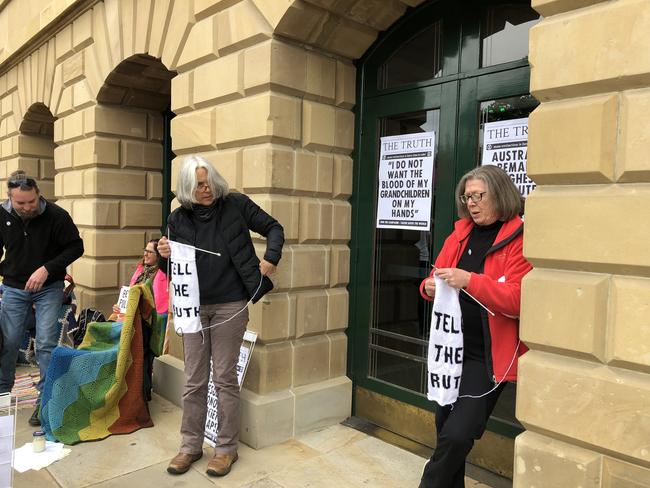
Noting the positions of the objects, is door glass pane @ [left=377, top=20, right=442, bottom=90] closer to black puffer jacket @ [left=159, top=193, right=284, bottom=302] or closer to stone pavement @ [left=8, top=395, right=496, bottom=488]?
black puffer jacket @ [left=159, top=193, right=284, bottom=302]

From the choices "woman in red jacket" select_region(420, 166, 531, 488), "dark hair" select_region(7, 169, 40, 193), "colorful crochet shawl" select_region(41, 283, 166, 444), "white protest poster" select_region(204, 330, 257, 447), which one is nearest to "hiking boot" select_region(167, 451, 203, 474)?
"white protest poster" select_region(204, 330, 257, 447)

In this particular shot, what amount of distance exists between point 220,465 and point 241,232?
153 cm

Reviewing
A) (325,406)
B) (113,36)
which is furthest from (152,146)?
(325,406)

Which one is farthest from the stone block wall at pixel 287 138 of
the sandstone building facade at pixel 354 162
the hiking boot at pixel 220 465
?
the hiking boot at pixel 220 465

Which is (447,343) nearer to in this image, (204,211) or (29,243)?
(204,211)

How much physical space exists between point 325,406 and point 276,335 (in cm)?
78

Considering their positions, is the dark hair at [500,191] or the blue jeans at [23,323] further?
the blue jeans at [23,323]

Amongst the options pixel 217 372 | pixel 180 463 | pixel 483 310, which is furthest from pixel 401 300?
pixel 180 463

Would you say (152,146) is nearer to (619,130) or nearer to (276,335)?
(276,335)

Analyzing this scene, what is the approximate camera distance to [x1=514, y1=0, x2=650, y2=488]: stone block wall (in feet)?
7.10

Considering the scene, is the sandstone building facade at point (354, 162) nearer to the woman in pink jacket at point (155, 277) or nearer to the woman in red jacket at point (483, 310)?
the woman in red jacket at point (483, 310)

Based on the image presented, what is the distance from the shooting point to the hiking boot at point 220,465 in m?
3.51

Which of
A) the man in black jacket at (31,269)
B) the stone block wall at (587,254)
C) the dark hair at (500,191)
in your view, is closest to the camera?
the stone block wall at (587,254)

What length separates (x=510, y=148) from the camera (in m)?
3.54
